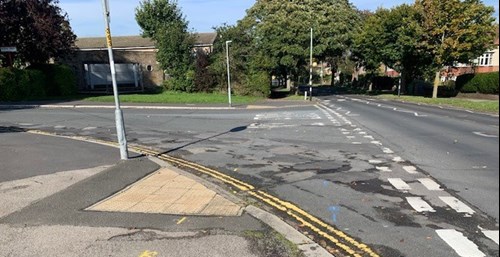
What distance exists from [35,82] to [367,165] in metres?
29.6

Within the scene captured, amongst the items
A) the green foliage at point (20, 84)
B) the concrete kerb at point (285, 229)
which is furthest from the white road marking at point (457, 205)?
the green foliage at point (20, 84)

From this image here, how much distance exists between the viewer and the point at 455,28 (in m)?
31.6

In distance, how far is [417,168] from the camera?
339 inches

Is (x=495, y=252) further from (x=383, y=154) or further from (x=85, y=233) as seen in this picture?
(x=383, y=154)

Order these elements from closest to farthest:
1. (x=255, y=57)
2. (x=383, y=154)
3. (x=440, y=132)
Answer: (x=383, y=154), (x=440, y=132), (x=255, y=57)

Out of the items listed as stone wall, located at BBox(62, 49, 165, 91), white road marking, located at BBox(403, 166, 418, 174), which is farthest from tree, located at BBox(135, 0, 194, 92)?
white road marking, located at BBox(403, 166, 418, 174)

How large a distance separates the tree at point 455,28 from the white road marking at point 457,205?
28682mm

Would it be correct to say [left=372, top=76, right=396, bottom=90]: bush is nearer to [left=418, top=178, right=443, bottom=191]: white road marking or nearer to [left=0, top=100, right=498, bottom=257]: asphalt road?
[left=0, top=100, right=498, bottom=257]: asphalt road

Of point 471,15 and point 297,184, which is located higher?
A: point 471,15

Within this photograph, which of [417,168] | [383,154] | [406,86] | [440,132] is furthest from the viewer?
[406,86]

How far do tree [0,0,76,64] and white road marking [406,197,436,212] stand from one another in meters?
31.3

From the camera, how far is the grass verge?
4438mm

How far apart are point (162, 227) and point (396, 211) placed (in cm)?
343

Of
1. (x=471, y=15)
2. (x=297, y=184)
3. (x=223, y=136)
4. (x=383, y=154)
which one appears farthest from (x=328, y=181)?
(x=471, y=15)
